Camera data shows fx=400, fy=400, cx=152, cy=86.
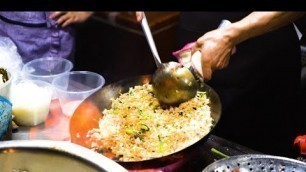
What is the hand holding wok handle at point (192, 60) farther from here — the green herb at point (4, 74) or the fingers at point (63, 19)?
the fingers at point (63, 19)

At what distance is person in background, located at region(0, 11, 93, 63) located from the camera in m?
3.20

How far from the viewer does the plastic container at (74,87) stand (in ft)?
7.71

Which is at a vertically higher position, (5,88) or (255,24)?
(255,24)

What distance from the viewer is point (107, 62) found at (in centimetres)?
529

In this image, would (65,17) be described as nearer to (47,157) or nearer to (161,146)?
(161,146)

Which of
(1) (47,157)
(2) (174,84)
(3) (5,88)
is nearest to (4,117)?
(3) (5,88)

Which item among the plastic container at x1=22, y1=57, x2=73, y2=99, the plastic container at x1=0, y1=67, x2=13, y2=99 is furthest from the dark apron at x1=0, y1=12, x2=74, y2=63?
the plastic container at x1=0, y1=67, x2=13, y2=99

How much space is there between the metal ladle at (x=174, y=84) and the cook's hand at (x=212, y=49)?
18 centimetres

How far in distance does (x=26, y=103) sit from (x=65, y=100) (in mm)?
256

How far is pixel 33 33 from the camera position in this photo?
128 inches

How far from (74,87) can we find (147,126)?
2.39ft

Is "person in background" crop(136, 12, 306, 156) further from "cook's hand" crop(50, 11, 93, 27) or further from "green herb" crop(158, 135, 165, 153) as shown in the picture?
"green herb" crop(158, 135, 165, 153)
